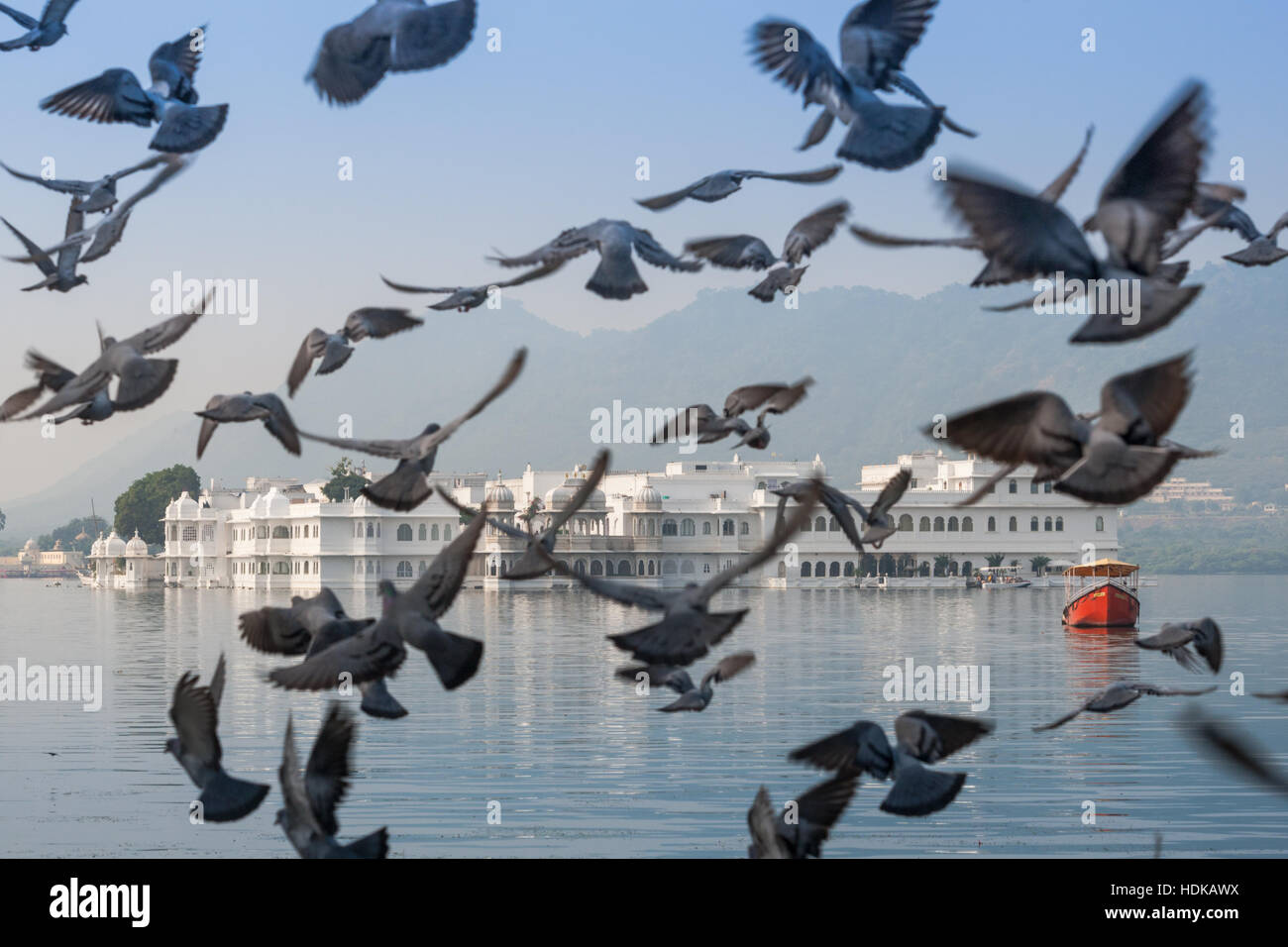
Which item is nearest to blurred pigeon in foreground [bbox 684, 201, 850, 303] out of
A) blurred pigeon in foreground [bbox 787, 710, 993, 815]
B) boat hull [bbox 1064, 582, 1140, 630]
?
blurred pigeon in foreground [bbox 787, 710, 993, 815]

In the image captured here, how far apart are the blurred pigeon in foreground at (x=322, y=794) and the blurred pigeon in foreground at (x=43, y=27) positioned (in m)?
2.30

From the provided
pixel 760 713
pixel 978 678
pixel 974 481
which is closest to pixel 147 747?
pixel 760 713

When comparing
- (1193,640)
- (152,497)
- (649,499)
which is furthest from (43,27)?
(152,497)

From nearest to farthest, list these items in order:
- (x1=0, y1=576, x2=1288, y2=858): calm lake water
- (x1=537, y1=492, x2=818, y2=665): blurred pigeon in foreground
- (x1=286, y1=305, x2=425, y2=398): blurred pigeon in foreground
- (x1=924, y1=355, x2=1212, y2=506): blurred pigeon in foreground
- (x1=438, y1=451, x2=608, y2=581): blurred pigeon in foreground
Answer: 1. (x1=924, y1=355, x2=1212, y2=506): blurred pigeon in foreground
2. (x1=438, y1=451, x2=608, y2=581): blurred pigeon in foreground
3. (x1=537, y1=492, x2=818, y2=665): blurred pigeon in foreground
4. (x1=286, y1=305, x2=425, y2=398): blurred pigeon in foreground
5. (x1=0, y1=576, x2=1288, y2=858): calm lake water

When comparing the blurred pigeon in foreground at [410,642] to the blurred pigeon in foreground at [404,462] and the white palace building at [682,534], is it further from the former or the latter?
the white palace building at [682,534]

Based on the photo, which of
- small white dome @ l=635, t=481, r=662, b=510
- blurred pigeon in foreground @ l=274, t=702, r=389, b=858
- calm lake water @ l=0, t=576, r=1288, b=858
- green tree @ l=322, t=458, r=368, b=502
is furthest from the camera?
green tree @ l=322, t=458, r=368, b=502

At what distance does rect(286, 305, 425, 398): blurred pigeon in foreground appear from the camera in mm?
5309

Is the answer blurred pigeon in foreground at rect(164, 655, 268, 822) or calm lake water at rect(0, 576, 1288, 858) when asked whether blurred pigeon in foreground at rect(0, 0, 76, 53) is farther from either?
calm lake water at rect(0, 576, 1288, 858)

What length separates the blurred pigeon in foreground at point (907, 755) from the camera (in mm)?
4719

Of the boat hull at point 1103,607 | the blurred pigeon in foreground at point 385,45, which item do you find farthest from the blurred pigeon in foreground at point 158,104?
the boat hull at point 1103,607

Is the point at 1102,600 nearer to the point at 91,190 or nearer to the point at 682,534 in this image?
the point at 91,190

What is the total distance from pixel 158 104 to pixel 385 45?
35.0 inches

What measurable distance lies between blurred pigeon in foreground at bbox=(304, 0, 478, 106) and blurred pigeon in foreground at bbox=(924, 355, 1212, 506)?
175 centimetres
